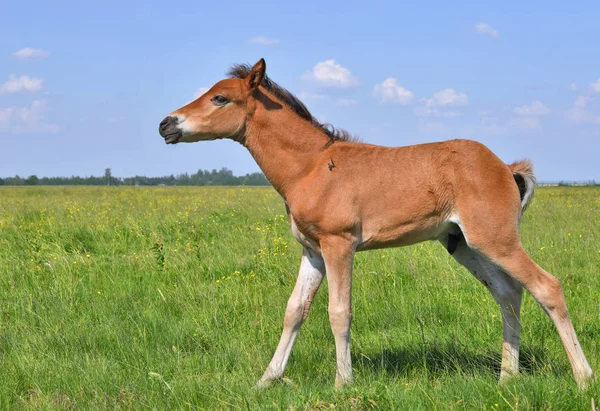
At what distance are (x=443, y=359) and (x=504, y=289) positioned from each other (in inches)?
32.9

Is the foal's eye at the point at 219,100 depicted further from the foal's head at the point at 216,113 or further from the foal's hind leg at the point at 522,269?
the foal's hind leg at the point at 522,269

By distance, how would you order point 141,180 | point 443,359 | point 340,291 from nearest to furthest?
point 340,291 < point 443,359 < point 141,180

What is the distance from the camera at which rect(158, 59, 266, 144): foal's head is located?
525cm

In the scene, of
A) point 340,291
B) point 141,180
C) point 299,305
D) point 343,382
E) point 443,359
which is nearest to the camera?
point 343,382

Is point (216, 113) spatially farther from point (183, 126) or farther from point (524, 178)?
point (524, 178)

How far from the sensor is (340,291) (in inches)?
192

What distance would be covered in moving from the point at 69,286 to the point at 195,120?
3.62 metres

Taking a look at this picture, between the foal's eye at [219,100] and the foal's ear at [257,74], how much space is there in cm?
25

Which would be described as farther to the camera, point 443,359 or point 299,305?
point 443,359

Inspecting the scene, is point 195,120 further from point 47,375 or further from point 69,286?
point 69,286

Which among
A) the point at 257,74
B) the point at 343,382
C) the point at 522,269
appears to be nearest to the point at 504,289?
the point at 522,269

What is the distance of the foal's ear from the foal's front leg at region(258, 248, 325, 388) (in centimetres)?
152

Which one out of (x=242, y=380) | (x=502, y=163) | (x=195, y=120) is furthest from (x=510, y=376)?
(x=195, y=120)

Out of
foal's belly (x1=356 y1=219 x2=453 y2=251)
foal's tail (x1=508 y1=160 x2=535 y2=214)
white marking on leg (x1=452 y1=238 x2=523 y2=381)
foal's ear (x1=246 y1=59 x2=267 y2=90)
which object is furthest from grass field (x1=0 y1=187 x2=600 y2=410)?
foal's ear (x1=246 y1=59 x2=267 y2=90)
